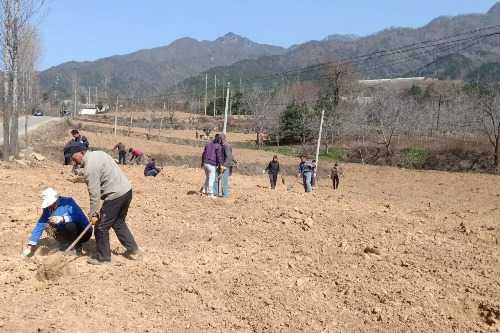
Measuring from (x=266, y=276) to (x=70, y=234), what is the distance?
2.52 metres

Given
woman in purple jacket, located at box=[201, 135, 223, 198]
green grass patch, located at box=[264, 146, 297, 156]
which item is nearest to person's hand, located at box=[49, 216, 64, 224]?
woman in purple jacket, located at box=[201, 135, 223, 198]

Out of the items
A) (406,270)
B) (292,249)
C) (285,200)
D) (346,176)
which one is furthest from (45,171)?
(346,176)

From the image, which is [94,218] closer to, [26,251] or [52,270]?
[52,270]

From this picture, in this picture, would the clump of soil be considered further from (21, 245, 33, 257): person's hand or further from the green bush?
the green bush

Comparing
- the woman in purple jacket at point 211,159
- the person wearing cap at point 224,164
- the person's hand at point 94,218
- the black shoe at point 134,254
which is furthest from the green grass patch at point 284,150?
the person's hand at point 94,218

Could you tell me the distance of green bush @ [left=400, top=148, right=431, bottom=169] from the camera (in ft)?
104

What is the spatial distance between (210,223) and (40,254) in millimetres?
2762

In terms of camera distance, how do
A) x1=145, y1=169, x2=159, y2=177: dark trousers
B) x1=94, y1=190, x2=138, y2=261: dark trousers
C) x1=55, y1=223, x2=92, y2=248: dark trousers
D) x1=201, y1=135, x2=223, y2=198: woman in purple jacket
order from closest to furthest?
x1=94, y1=190, x2=138, y2=261: dark trousers → x1=55, y1=223, x2=92, y2=248: dark trousers → x1=201, y1=135, x2=223, y2=198: woman in purple jacket → x1=145, y1=169, x2=159, y2=177: dark trousers

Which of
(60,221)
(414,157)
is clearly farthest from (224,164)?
(414,157)

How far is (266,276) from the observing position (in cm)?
555

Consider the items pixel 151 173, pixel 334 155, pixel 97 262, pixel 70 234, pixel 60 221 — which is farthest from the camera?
pixel 334 155

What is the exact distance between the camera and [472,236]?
766 centimetres

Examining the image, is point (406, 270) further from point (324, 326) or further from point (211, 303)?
point (211, 303)

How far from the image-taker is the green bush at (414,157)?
3173 centimetres
